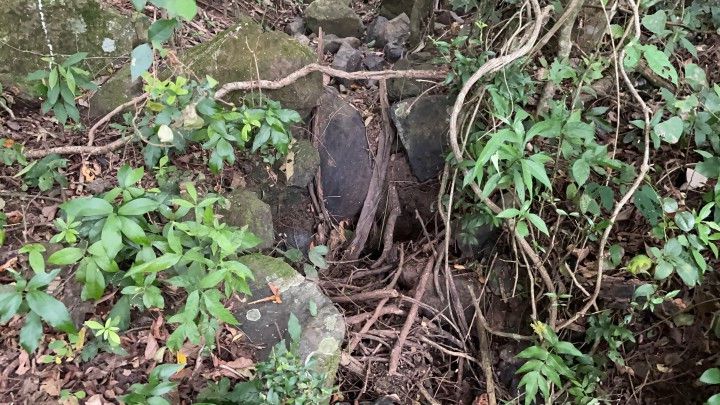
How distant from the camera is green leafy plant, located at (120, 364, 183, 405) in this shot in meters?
2.12

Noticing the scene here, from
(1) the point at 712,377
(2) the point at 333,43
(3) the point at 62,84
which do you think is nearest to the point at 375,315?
(1) the point at 712,377

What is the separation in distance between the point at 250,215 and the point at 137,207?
0.98 metres

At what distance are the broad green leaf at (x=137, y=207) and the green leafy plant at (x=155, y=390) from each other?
0.70m

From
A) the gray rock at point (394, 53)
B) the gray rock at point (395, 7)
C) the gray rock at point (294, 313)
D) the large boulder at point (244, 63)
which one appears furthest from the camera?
the gray rock at point (395, 7)

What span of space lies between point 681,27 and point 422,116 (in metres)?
1.90

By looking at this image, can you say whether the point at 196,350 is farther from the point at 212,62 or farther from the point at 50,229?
the point at 212,62

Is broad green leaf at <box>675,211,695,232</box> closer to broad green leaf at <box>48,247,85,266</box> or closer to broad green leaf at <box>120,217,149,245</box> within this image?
broad green leaf at <box>120,217,149,245</box>

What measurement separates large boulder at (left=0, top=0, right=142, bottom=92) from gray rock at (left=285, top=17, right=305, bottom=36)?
2114 mm

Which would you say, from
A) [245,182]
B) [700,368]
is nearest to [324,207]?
[245,182]

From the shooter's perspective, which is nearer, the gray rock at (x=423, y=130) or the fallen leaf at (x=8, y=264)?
the fallen leaf at (x=8, y=264)

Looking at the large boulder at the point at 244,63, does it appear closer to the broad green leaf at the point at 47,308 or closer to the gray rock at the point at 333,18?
the broad green leaf at the point at 47,308

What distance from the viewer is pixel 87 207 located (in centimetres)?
231

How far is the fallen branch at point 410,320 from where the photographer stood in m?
3.30

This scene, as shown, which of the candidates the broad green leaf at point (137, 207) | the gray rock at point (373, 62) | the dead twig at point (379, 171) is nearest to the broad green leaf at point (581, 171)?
the dead twig at point (379, 171)
